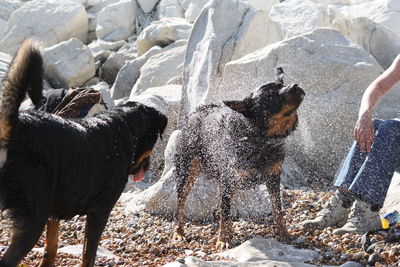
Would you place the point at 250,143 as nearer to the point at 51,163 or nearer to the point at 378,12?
the point at 51,163

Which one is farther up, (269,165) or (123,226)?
(269,165)

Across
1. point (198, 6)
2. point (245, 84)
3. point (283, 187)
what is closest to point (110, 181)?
point (283, 187)

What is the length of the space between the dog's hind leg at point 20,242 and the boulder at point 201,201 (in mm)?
3734

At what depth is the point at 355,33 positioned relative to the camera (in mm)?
10812

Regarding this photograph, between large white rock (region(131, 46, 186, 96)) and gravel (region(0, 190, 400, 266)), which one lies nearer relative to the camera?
gravel (region(0, 190, 400, 266))

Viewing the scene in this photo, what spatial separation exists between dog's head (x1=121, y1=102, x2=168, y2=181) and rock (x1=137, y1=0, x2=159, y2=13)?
16.3 m

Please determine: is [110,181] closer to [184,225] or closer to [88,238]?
[88,238]

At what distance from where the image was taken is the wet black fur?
6.57 m

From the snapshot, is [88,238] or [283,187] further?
[283,187]

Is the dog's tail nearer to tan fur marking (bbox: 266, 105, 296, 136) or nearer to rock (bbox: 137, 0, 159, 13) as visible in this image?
tan fur marking (bbox: 266, 105, 296, 136)

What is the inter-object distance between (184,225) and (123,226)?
0.75 m

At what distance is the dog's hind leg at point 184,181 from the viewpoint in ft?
23.3

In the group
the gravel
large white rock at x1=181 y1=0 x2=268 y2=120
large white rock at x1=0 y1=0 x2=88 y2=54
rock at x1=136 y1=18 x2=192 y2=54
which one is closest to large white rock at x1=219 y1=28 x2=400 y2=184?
large white rock at x1=181 y1=0 x2=268 y2=120

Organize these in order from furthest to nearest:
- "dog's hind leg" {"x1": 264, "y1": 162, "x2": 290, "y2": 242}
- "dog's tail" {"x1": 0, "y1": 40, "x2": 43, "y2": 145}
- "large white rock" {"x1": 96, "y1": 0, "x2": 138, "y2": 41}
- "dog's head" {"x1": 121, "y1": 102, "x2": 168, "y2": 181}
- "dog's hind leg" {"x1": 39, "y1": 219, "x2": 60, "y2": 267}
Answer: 1. "large white rock" {"x1": 96, "y1": 0, "x2": 138, "y2": 41}
2. "dog's hind leg" {"x1": 264, "y1": 162, "x2": 290, "y2": 242}
3. "dog's head" {"x1": 121, "y1": 102, "x2": 168, "y2": 181}
4. "dog's hind leg" {"x1": 39, "y1": 219, "x2": 60, "y2": 267}
5. "dog's tail" {"x1": 0, "y1": 40, "x2": 43, "y2": 145}
